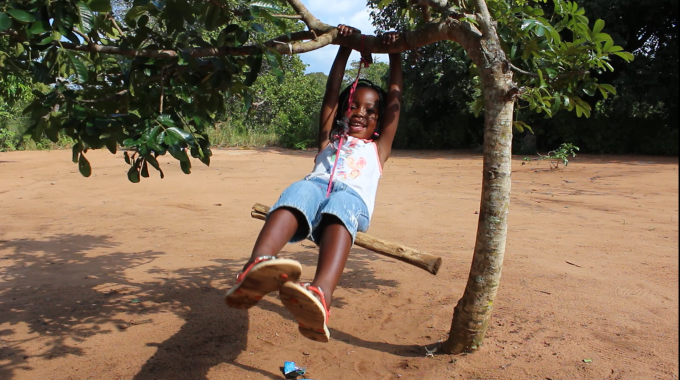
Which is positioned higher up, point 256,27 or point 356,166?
point 256,27

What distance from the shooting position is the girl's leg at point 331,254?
8.70 ft

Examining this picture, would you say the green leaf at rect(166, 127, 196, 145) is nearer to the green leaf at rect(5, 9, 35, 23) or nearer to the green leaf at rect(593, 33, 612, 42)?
→ the green leaf at rect(5, 9, 35, 23)

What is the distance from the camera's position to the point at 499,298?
14.4 ft

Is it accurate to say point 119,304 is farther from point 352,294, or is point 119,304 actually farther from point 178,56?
point 178,56

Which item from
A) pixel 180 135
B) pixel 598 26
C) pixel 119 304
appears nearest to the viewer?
pixel 180 135

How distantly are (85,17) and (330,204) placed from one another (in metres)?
1.45

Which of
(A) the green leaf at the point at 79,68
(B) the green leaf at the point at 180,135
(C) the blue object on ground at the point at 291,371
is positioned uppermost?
(A) the green leaf at the point at 79,68

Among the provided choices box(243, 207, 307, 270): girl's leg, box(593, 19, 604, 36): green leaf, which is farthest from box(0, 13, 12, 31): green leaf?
box(593, 19, 604, 36): green leaf

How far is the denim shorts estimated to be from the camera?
9.56 feet

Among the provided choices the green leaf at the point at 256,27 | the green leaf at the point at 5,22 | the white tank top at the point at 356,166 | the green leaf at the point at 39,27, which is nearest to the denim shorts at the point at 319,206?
the white tank top at the point at 356,166

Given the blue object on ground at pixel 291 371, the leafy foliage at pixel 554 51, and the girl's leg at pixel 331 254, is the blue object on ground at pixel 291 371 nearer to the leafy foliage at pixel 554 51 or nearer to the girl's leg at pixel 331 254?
the girl's leg at pixel 331 254

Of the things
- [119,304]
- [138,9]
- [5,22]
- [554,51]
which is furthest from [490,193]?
[119,304]

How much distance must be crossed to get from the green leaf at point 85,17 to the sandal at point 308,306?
1416 millimetres

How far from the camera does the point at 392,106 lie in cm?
358
